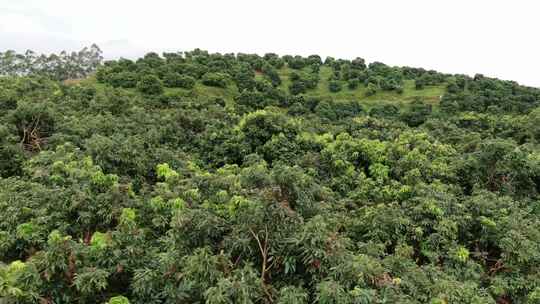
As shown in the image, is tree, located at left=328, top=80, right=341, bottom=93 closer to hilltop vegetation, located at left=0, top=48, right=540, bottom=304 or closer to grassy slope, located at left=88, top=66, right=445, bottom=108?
grassy slope, located at left=88, top=66, right=445, bottom=108

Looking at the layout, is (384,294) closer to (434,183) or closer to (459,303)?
(459,303)

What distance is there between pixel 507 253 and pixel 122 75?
28.9 metres

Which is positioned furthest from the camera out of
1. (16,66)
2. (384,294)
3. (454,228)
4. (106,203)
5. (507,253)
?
(16,66)

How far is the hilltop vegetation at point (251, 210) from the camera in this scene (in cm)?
539

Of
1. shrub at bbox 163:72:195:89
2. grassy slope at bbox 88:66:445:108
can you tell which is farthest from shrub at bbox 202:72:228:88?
shrub at bbox 163:72:195:89

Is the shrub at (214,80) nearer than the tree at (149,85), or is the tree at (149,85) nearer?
the tree at (149,85)

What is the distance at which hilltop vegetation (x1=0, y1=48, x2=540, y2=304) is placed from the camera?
5.39 m

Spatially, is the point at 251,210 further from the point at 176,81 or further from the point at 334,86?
the point at 334,86

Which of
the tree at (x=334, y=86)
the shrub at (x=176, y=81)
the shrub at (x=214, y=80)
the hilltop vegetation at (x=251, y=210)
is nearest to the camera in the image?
the hilltop vegetation at (x=251, y=210)

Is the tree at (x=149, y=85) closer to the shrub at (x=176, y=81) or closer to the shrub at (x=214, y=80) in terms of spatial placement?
the shrub at (x=176, y=81)

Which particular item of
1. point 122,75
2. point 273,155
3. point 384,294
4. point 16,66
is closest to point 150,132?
point 273,155

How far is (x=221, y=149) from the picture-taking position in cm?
1620

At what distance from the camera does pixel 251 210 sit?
573 cm

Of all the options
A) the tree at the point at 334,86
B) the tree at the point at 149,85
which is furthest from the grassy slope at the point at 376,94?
the tree at the point at 149,85
